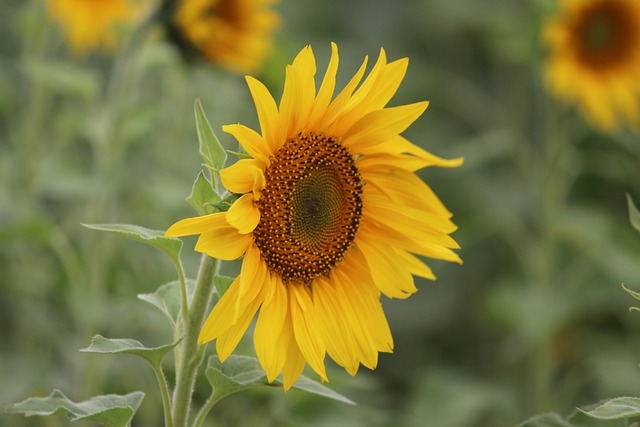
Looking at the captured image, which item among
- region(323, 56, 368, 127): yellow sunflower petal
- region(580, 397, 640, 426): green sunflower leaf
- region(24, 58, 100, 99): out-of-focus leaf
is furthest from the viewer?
region(24, 58, 100, 99): out-of-focus leaf

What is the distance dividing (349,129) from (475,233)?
1.34 meters

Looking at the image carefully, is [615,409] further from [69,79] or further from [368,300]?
[69,79]

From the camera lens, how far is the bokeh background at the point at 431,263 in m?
1.74

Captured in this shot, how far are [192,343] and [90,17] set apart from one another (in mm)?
1516

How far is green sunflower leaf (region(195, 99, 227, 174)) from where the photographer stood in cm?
87

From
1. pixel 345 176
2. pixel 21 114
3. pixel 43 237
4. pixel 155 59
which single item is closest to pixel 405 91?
pixel 21 114

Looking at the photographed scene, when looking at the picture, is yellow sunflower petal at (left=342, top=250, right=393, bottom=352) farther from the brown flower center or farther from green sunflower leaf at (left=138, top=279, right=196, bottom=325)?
the brown flower center

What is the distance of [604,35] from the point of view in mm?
2174

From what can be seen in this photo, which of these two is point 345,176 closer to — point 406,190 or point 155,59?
point 406,190

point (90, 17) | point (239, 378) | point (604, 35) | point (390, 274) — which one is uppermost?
point (604, 35)

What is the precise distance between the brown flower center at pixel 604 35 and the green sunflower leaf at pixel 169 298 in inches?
54.4

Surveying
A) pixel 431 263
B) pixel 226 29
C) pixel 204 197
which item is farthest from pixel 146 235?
pixel 431 263

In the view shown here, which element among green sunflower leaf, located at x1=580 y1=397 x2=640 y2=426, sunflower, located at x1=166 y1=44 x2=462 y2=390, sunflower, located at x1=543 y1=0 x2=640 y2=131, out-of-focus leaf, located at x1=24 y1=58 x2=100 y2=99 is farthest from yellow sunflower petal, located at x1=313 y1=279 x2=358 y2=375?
sunflower, located at x1=543 y1=0 x2=640 y2=131

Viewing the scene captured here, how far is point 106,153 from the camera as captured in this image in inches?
69.1
